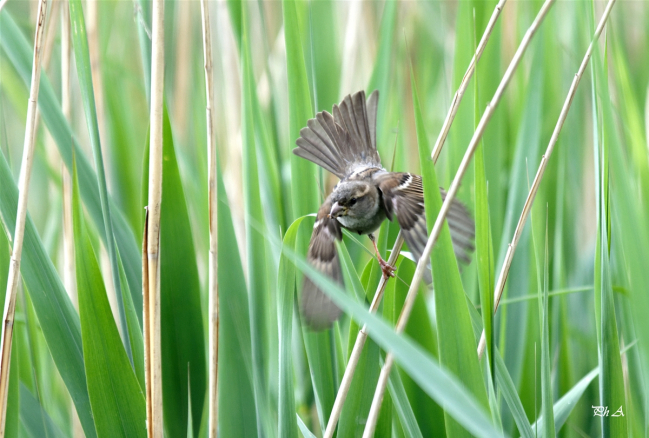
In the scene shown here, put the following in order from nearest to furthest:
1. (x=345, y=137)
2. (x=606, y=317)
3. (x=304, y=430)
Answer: (x=606, y=317)
(x=304, y=430)
(x=345, y=137)

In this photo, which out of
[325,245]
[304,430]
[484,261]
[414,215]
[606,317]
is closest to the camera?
[484,261]

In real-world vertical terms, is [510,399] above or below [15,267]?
below

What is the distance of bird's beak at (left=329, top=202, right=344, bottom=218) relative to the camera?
139 centimetres

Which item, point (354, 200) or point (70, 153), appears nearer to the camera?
point (70, 153)

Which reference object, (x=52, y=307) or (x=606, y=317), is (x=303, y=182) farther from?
(x=606, y=317)

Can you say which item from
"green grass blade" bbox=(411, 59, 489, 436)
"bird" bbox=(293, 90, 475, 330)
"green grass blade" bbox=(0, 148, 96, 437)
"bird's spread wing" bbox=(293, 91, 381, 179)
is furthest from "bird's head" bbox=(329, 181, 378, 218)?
"green grass blade" bbox=(0, 148, 96, 437)

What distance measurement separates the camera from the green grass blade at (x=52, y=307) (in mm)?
1150

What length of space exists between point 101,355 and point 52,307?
5.9 inches

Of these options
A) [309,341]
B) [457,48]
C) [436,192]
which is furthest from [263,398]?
[457,48]

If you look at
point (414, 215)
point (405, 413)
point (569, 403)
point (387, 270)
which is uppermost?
point (414, 215)

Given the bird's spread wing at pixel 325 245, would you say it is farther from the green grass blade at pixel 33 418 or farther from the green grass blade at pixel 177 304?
the green grass blade at pixel 33 418

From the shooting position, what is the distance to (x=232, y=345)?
50.4 inches

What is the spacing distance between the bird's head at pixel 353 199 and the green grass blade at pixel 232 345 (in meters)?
0.25

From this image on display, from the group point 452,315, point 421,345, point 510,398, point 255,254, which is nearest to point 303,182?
point 255,254
